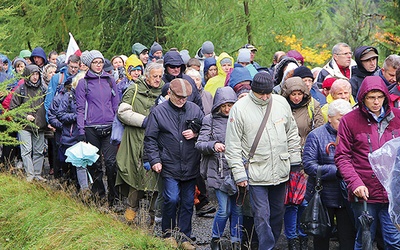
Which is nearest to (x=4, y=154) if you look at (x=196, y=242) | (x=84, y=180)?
(x=84, y=180)

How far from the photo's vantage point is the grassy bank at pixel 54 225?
24.1ft

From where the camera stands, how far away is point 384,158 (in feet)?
20.2

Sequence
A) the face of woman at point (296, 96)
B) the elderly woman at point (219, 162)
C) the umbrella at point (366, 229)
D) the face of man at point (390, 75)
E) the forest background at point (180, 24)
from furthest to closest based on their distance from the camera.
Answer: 1. the forest background at point (180, 24)
2. the face of man at point (390, 75)
3. the face of woman at point (296, 96)
4. the elderly woman at point (219, 162)
5. the umbrella at point (366, 229)

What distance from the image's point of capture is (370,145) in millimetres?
6391

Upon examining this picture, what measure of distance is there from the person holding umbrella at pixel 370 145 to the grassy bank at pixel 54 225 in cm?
203

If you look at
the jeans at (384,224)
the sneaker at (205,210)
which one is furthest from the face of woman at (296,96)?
the sneaker at (205,210)

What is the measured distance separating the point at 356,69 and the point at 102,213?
148 inches

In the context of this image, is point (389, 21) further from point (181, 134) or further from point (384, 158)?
point (384, 158)

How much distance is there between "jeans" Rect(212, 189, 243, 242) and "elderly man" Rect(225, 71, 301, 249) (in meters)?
0.58

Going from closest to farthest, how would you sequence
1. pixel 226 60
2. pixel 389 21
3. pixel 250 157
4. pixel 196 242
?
pixel 250 157, pixel 196 242, pixel 226 60, pixel 389 21

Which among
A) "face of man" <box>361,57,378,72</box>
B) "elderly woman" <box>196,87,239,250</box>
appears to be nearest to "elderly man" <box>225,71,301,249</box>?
"elderly woman" <box>196,87,239,250</box>

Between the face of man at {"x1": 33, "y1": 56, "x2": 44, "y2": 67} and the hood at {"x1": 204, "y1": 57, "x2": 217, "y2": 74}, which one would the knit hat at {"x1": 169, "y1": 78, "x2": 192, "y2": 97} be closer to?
the hood at {"x1": 204, "y1": 57, "x2": 217, "y2": 74}

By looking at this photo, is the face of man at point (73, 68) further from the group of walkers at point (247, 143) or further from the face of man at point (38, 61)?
the face of man at point (38, 61)

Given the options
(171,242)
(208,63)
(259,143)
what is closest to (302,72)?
(259,143)
